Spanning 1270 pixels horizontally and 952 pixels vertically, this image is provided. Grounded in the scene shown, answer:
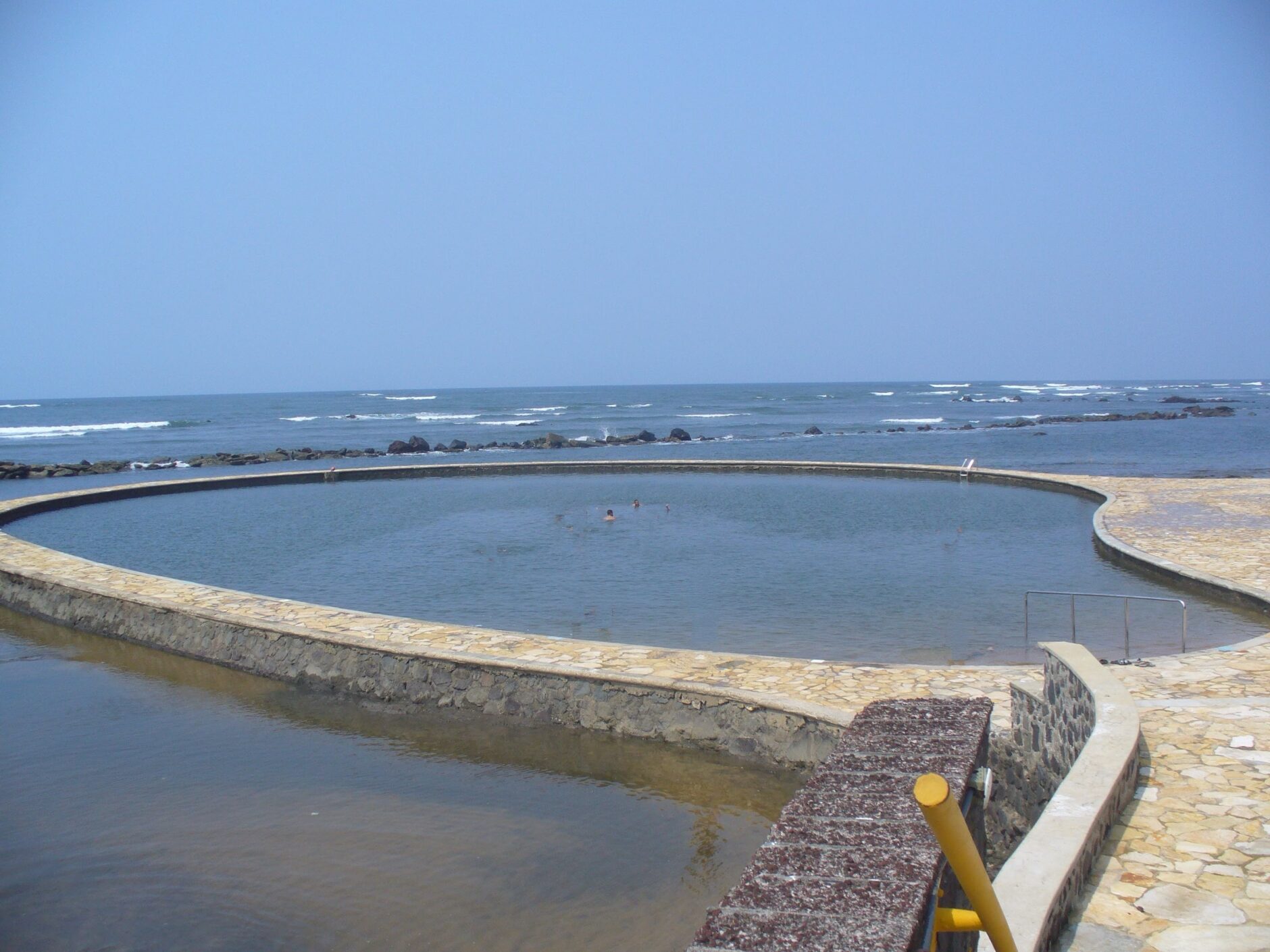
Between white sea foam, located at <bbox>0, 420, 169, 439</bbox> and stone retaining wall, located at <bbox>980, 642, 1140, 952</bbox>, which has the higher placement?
white sea foam, located at <bbox>0, 420, 169, 439</bbox>

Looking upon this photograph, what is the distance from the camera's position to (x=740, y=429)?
66.3 meters

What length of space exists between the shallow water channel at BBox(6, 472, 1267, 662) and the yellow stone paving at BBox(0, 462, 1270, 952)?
1283 mm

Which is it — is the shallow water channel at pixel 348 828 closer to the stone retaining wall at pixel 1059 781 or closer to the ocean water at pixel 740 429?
the stone retaining wall at pixel 1059 781

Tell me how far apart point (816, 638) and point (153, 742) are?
277 inches

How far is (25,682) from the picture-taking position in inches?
432

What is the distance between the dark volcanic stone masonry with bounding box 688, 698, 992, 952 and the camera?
3.19 m

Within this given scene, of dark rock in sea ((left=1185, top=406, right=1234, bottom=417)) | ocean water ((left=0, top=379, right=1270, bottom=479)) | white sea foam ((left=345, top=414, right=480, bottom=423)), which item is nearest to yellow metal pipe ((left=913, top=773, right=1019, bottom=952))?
ocean water ((left=0, top=379, right=1270, bottom=479))

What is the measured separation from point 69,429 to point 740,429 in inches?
2166

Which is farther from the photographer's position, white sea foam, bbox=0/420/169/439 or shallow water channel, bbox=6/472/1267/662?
white sea foam, bbox=0/420/169/439

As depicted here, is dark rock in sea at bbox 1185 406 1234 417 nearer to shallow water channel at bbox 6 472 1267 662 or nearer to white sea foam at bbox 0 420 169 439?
shallow water channel at bbox 6 472 1267 662

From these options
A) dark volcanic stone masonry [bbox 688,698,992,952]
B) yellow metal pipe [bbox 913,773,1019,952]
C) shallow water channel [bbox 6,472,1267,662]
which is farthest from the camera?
shallow water channel [bbox 6,472,1267,662]

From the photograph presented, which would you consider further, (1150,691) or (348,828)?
(1150,691)

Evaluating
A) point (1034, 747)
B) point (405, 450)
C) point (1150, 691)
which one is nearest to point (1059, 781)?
point (1034, 747)

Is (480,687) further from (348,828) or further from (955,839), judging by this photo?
(955,839)
